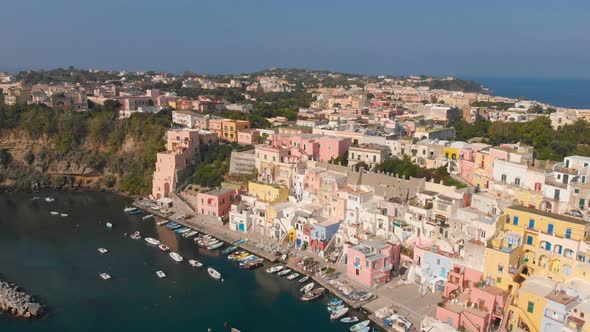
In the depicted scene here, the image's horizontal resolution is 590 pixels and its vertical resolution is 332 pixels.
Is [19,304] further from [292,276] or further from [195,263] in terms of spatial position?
[292,276]

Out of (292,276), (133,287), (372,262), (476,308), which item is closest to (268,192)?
(292,276)

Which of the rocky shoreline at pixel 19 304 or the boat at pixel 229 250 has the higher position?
the boat at pixel 229 250

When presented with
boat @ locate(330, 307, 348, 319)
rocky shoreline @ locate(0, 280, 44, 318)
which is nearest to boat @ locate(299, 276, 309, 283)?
boat @ locate(330, 307, 348, 319)

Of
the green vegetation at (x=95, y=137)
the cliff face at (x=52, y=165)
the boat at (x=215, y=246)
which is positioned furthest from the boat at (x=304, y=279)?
the cliff face at (x=52, y=165)

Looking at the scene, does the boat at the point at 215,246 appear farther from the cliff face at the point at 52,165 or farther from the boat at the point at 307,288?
the cliff face at the point at 52,165

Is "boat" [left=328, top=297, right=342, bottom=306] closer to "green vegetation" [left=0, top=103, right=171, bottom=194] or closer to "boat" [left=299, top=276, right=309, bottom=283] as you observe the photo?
"boat" [left=299, top=276, right=309, bottom=283]

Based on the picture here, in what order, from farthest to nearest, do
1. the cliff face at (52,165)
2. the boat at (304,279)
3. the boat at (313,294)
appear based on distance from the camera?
the cliff face at (52,165) → the boat at (304,279) → the boat at (313,294)
